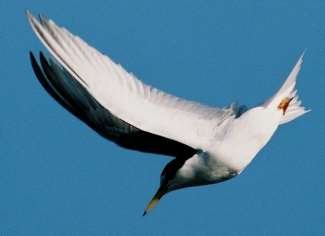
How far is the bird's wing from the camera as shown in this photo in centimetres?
1130

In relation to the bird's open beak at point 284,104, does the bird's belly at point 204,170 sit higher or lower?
lower

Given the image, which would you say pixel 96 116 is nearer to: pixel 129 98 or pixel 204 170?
pixel 129 98

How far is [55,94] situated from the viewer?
1220 centimetres

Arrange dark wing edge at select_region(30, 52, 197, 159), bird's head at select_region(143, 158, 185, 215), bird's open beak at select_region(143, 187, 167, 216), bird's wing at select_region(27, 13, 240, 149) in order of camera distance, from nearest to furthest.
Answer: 1. bird's wing at select_region(27, 13, 240, 149)
2. dark wing edge at select_region(30, 52, 197, 159)
3. bird's head at select_region(143, 158, 185, 215)
4. bird's open beak at select_region(143, 187, 167, 216)

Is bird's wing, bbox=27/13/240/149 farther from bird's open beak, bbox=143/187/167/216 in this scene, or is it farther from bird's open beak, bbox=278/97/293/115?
bird's open beak, bbox=143/187/167/216

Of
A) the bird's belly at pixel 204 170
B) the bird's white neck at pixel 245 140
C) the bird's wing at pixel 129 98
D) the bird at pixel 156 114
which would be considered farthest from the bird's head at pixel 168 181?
the bird's white neck at pixel 245 140

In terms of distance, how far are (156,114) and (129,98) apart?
0.28 meters

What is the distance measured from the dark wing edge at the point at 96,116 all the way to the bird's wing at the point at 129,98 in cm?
21

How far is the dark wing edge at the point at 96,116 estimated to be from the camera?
12.0 metres

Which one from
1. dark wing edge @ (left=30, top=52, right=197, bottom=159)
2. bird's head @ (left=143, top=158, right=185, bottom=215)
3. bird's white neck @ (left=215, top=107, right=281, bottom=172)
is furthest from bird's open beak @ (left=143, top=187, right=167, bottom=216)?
bird's white neck @ (left=215, top=107, right=281, bottom=172)

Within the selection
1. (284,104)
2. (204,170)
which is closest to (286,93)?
(284,104)

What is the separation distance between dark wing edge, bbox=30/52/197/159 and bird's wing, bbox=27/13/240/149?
0.21m

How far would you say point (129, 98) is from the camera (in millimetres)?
12000

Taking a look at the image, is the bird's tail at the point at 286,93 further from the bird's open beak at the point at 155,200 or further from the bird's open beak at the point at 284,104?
the bird's open beak at the point at 155,200
